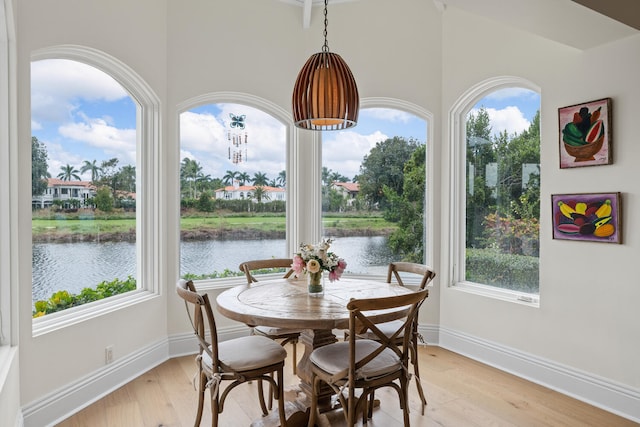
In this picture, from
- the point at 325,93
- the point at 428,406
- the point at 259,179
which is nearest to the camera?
the point at 325,93

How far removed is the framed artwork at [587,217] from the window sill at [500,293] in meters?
0.59

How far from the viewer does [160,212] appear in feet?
12.0

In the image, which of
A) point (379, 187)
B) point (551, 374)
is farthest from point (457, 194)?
point (551, 374)

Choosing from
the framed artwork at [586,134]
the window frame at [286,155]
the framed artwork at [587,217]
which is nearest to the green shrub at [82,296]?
the window frame at [286,155]

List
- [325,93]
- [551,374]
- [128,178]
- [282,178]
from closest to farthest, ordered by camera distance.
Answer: [325,93]
[551,374]
[128,178]
[282,178]

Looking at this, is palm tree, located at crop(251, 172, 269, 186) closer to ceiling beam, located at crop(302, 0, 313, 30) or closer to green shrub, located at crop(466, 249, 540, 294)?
ceiling beam, located at crop(302, 0, 313, 30)

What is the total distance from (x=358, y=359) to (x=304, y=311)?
413 mm

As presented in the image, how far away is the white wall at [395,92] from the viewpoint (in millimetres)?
2715

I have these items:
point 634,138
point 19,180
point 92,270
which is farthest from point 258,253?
point 634,138

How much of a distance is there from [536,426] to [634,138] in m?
1.98

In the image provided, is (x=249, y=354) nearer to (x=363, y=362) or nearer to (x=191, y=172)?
(x=363, y=362)

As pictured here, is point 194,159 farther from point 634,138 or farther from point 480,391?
point 634,138

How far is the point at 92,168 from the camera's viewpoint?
127 inches

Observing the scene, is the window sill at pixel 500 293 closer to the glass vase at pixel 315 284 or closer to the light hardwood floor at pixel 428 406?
the light hardwood floor at pixel 428 406
